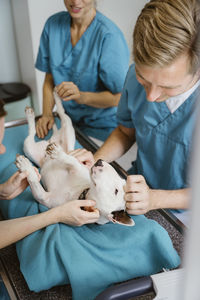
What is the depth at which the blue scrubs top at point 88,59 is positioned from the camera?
151 cm

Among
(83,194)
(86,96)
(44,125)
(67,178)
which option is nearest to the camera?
(83,194)

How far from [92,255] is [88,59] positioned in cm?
102

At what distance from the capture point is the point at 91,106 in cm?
170

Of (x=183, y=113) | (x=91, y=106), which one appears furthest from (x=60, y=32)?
(x=183, y=113)

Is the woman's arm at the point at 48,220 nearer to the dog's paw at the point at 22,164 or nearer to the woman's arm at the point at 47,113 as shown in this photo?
the dog's paw at the point at 22,164

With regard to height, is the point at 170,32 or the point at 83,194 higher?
the point at 170,32

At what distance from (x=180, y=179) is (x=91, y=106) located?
2.45 feet

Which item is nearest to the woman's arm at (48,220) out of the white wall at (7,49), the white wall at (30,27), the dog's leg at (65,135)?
the dog's leg at (65,135)

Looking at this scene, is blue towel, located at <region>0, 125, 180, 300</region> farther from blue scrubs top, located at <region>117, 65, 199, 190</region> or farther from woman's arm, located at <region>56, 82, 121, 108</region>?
woman's arm, located at <region>56, 82, 121, 108</region>

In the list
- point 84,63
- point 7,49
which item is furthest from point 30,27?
point 84,63

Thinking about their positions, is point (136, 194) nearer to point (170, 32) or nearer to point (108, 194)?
point (108, 194)

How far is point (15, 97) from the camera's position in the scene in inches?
102

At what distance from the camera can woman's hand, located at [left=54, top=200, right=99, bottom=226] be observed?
920 millimetres

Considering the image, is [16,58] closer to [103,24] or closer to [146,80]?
[103,24]
